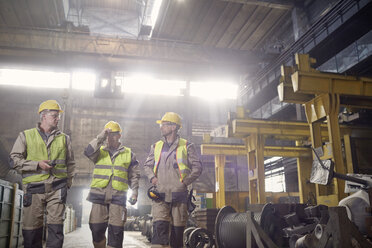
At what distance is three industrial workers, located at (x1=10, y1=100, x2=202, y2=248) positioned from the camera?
11.7 ft

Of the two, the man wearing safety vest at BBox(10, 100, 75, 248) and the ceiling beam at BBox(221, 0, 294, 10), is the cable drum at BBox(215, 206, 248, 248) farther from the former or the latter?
the ceiling beam at BBox(221, 0, 294, 10)

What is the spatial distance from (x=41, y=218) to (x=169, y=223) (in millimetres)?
1385

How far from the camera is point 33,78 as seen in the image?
68.4 feet

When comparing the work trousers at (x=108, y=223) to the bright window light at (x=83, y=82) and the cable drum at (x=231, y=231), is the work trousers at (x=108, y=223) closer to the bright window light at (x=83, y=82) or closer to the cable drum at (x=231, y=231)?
the cable drum at (x=231, y=231)

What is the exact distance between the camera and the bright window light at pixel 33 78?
806 inches

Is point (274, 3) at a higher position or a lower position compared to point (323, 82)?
higher

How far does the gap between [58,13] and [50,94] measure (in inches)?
202

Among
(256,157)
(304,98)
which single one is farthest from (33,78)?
(304,98)

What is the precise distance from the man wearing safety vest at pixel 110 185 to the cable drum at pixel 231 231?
5.58 ft

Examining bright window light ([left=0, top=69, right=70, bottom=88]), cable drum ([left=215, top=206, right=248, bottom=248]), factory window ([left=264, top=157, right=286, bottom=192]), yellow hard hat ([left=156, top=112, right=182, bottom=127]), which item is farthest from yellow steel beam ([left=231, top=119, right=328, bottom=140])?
bright window light ([left=0, top=69, right=70, bottom=88])

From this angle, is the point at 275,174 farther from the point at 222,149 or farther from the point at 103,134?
the point at 103,134

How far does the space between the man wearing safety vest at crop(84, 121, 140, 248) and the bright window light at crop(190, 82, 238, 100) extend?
18.5m

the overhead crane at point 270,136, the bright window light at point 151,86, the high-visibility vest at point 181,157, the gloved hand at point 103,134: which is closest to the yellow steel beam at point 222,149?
the overhead crane at point 270,136

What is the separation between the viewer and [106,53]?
550 inches
